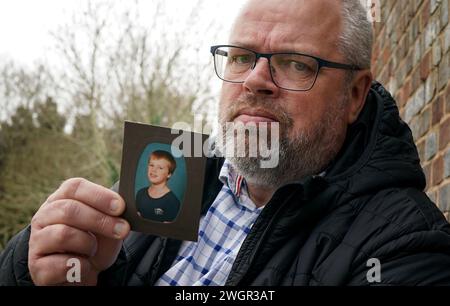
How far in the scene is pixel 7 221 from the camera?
1456 centimetres

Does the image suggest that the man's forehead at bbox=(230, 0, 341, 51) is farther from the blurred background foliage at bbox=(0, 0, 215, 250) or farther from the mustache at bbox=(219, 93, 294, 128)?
the blurred background foliage at bbox=(0, 0, 215, 250)

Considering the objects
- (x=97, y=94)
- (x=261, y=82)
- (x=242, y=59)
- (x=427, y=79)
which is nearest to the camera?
(x=261, y=82)

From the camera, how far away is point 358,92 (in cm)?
184

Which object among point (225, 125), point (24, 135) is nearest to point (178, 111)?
point (24, 135)

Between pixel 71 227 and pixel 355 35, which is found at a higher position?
pixel 355 35

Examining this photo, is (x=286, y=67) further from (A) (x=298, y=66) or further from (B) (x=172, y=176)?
(B) (x=172, y=176)

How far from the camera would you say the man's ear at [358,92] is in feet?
5.94

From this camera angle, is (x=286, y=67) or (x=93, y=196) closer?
(x=93, y=196)

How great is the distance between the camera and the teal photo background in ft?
4.83

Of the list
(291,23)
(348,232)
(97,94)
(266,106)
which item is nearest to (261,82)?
(266,106)

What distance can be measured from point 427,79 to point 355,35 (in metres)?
0.85

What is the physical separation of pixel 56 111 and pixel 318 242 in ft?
40.5

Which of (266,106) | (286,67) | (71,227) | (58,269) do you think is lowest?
(58,269)

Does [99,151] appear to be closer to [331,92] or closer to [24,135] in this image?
[24,135]
